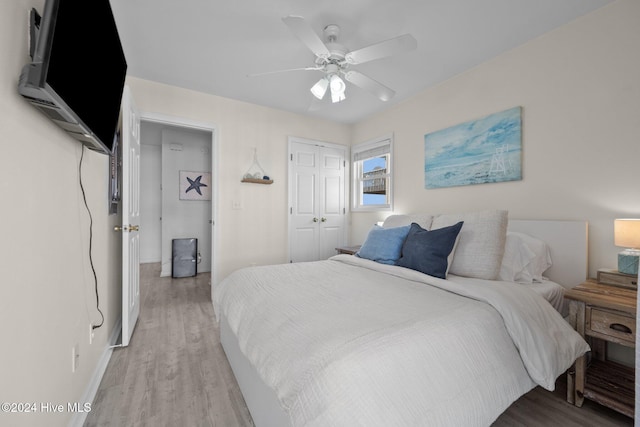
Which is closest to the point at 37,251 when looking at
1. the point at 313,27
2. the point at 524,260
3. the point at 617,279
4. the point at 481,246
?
the point at 313,27

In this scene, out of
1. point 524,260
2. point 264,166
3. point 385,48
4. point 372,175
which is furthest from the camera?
point 372,175

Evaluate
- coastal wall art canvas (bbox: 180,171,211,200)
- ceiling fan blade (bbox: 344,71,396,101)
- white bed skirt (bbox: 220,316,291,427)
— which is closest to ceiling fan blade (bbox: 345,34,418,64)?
ceiling fan blade (bbox: 344,71,396,101)

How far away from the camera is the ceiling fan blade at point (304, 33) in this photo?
60.8 inches

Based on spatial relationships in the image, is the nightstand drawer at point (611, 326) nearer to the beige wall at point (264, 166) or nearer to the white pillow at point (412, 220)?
the beige wall at point (264, 166)

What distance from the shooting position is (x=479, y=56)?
243 centimetres

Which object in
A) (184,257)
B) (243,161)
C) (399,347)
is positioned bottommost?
(184,257)

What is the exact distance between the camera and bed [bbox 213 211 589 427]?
0.85 meters

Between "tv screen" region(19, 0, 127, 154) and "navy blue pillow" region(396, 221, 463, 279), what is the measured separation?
1.98 m

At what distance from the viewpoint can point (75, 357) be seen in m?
1.34

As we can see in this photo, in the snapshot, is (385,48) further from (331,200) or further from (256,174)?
(331,200)

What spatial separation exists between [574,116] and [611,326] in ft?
4.92

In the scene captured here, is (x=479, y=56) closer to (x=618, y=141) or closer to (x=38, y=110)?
(x=618, y=141)

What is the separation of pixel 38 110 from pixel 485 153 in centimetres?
304

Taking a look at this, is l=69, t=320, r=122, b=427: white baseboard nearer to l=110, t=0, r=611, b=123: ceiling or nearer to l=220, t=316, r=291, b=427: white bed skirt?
l=220, t=316, r=291, b=427: white bed skirt
